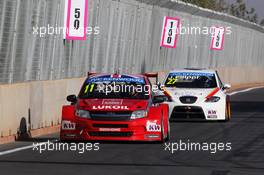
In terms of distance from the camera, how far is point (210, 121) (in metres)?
28.0

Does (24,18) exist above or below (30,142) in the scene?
above

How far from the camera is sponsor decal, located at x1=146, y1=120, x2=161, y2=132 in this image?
20.0 metres

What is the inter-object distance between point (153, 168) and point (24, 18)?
8459 millimetres

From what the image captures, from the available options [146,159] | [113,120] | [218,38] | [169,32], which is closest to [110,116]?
[113,120]

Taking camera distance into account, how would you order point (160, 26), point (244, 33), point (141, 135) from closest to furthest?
point (141, 135)
point (160, 26)
point (244, 33)

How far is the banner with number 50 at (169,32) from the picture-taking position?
4409 cm

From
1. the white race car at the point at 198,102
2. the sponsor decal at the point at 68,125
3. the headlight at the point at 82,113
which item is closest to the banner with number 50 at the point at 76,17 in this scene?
the white race car at the point at 198,102

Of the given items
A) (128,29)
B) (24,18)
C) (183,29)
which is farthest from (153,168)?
(183,29)

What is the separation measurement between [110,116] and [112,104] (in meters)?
0.31

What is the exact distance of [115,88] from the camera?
21.3 m

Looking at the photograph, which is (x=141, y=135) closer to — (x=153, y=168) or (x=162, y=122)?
(x=162, y=122)

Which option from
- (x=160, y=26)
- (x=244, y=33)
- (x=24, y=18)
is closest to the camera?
(x=24, y=18)

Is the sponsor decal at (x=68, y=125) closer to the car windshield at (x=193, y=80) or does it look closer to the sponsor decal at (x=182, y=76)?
the car windshield at (x=193, y=80)

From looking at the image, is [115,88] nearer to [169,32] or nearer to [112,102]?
[112,102]
